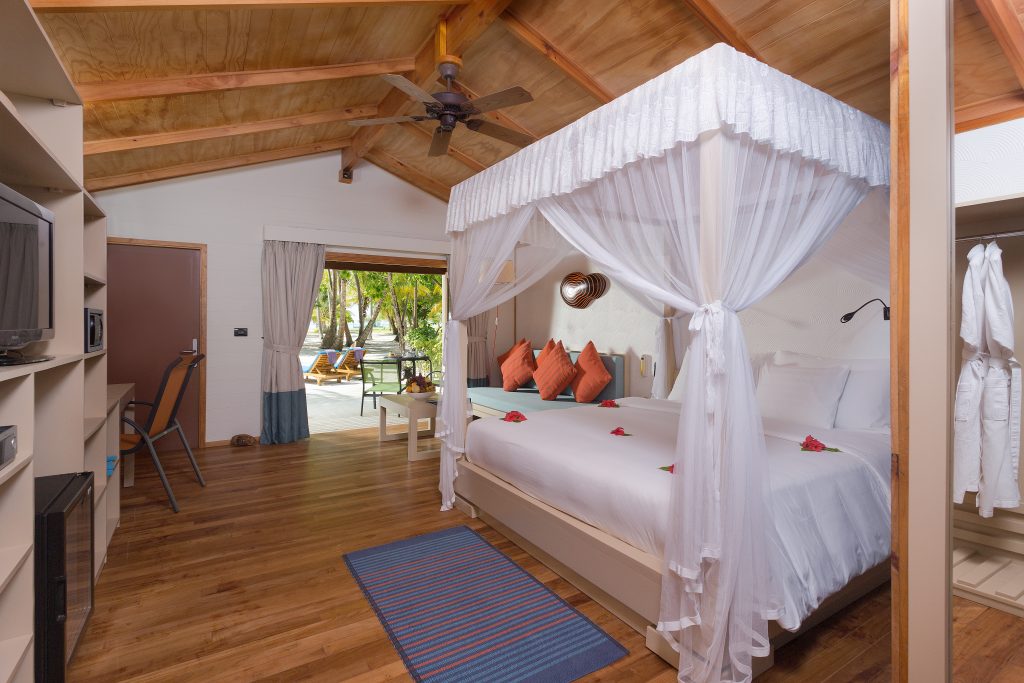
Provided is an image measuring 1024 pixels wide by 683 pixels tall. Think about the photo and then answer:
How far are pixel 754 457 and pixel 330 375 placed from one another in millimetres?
9531

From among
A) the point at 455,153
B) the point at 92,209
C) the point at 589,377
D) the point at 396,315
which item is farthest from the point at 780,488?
the point at 396,315

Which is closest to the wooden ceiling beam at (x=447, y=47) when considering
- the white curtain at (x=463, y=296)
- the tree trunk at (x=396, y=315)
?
the white curtain at (x=463, y=296)

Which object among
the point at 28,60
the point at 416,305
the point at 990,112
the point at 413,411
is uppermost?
the point at 28,60

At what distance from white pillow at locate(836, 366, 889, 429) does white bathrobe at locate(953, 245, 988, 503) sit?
1.38 metres

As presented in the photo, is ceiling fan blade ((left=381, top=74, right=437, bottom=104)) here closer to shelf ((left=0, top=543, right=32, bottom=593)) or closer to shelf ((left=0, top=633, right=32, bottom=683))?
shelf ((left=0, top=543, right=32, bottom=593))

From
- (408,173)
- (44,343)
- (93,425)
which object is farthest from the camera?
(408,173)

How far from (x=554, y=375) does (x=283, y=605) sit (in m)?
3.14

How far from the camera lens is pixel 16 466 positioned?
141 cm

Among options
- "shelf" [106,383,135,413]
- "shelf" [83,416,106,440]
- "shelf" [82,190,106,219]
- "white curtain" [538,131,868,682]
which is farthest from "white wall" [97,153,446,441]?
"white curtain" [538,131,868,682]

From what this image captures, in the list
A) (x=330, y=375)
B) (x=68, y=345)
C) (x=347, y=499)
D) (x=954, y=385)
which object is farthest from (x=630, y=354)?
(x=330, y=375)

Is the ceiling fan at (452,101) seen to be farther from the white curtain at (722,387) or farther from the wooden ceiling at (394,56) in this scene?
the white curtain at (722,387)

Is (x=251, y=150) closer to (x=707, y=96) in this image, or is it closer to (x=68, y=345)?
(x=68, y=345)

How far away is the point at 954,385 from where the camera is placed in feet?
4.43

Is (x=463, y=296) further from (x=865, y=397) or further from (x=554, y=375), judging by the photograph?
(x=865, y=397)
